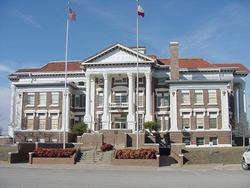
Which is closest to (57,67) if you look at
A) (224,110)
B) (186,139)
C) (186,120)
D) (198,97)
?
(186,120)

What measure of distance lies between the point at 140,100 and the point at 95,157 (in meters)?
23.0

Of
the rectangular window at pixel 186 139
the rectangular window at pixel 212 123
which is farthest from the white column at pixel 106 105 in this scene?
the rectangular window at pixel 212 123

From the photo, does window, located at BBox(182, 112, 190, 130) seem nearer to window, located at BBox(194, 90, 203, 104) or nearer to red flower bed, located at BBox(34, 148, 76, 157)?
window, located at BBox(194, 90, 203, 104)

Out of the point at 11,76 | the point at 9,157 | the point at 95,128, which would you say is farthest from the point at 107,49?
the point at 9,157

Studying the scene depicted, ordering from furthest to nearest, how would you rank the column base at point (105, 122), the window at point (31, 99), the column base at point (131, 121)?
1. the window at point (31, 99)
2. the column base at point (105, 122)
3. the column base at point (131, 121)

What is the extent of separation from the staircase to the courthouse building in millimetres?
15913

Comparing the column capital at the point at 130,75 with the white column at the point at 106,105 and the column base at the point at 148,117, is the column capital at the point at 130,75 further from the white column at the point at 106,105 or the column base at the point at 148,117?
the column base at the point at 148,117

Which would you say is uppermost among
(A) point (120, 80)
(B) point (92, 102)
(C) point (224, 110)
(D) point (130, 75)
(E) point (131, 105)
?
(D) point (130, 75)

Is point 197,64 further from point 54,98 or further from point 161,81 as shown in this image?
point 54,98

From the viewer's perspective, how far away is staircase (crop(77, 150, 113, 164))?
3816cm

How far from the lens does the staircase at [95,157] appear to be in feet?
125

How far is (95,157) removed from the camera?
40062mm

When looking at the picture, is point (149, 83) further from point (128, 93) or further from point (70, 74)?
point (70, 74)

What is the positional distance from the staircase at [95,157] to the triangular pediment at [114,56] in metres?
22.1
